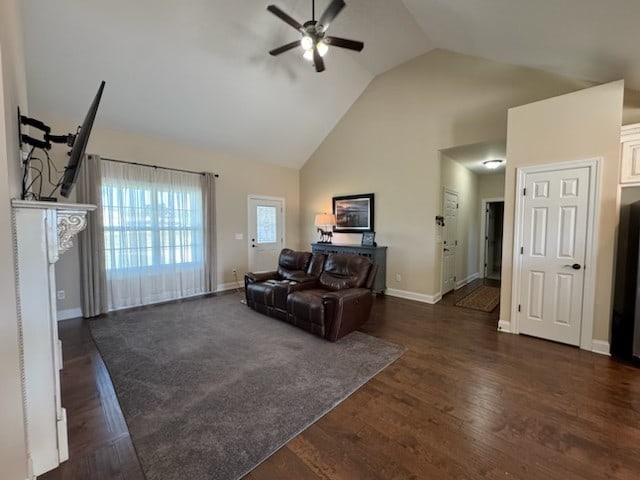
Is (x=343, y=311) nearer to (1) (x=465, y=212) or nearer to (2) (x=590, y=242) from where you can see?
(2) (x=590, y=242)

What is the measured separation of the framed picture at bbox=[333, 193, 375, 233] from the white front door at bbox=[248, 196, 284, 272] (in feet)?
4.82

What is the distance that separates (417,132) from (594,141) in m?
2.44

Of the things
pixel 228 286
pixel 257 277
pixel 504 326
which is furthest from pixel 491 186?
pixel 228 286

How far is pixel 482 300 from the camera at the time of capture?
15.7 feet

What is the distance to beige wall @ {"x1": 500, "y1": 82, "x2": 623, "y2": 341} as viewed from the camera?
2717 millimetres

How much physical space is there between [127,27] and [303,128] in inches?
129

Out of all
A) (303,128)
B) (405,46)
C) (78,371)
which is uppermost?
(405,46)

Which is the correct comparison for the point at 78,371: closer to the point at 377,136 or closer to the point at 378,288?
the point at 378,288

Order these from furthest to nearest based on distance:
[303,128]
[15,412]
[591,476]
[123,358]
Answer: [303,128] < [123,358] < [591,476] < [15,412]

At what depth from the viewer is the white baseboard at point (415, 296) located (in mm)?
4695

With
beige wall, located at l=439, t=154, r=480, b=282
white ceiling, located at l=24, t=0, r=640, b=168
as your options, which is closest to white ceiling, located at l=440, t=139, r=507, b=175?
beige wall, located at l=439, t=154, r=480, b=282

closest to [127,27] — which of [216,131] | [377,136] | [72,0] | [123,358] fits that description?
[72,0]

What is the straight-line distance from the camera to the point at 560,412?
1.94 meters

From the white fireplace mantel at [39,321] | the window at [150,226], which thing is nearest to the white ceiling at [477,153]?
the window at [150,226]
